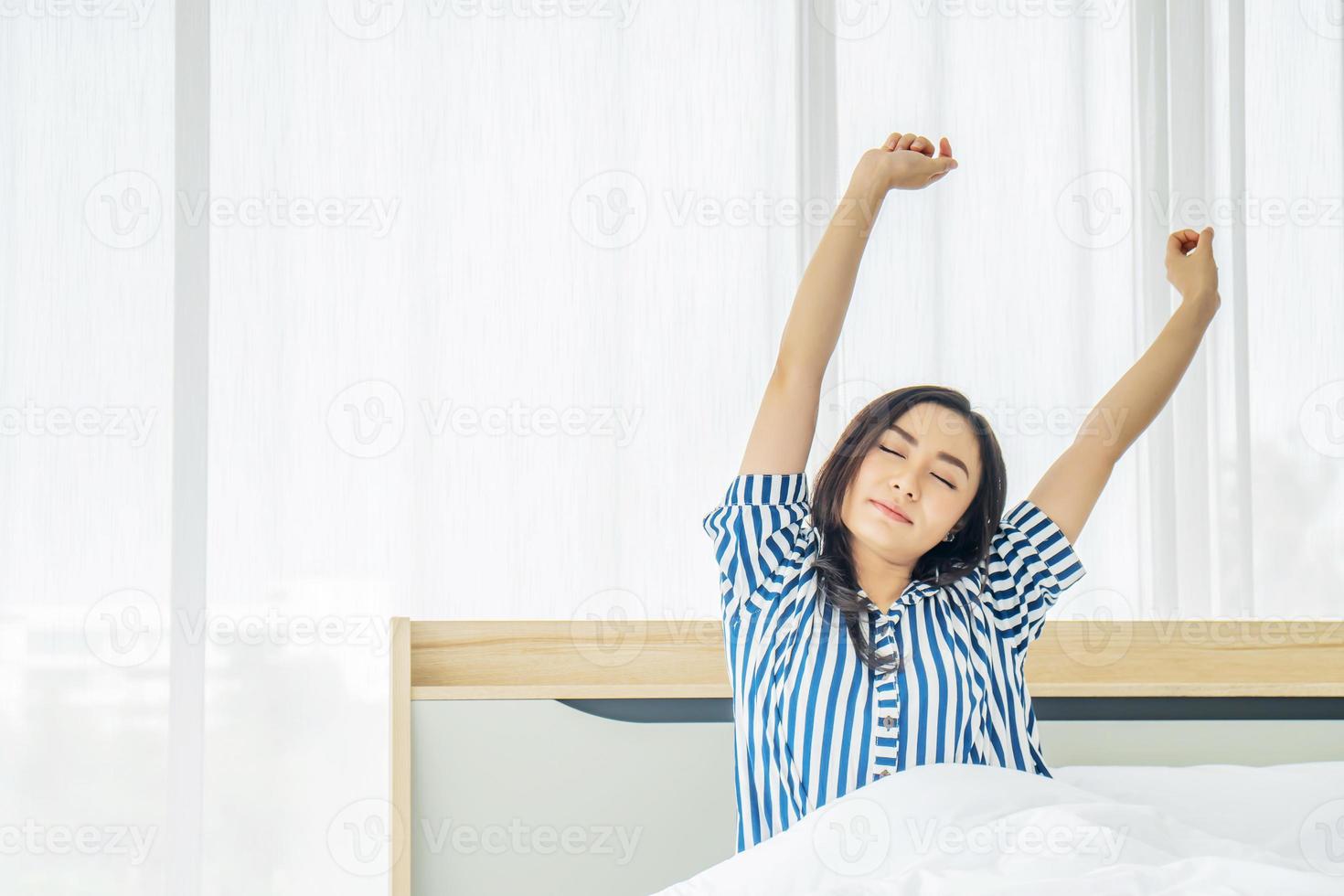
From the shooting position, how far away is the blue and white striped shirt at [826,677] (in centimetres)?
90

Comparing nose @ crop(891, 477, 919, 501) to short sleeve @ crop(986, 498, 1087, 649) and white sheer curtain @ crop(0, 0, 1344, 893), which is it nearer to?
short sleeve @ crop(986, 498, 1087, 649)

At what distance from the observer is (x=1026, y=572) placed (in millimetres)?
1024

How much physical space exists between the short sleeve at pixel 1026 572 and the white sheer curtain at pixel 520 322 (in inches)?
20.2

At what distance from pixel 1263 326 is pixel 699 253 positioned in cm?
83

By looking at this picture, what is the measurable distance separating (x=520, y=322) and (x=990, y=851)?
0.99 meters

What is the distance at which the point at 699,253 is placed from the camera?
61.0 inches

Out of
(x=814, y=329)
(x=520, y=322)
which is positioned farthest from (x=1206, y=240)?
(x=520, y=322)

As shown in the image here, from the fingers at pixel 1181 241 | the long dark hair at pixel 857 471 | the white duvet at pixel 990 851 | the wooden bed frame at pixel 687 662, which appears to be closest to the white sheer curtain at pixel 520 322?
the wooden bed frame at pixel 687 662

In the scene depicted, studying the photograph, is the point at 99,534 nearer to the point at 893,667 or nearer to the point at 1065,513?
the point at 893,667

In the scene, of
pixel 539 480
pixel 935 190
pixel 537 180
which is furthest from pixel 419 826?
pixel 935 190

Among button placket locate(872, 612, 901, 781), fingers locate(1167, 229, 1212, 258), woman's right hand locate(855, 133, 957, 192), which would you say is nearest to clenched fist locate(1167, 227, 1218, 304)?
fingers locate(1167, 229, 1212, 258)

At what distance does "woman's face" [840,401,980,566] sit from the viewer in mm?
929

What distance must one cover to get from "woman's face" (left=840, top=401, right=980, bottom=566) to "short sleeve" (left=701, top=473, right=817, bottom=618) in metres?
0.05

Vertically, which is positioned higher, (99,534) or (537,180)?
(537,180)
